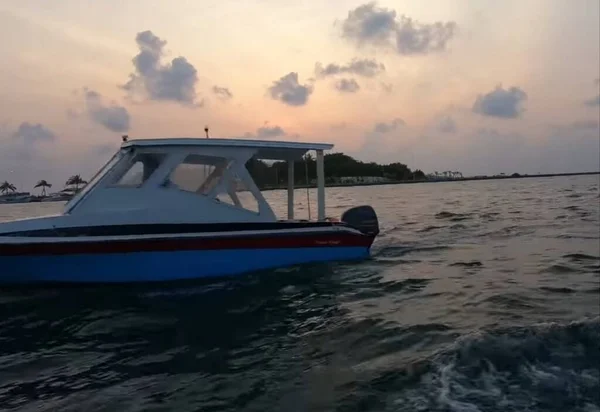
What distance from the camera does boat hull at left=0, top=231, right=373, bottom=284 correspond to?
841 cm

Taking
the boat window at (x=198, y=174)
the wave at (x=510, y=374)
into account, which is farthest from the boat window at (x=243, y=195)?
the wave at (x=510, y=374)

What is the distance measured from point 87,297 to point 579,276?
762 centimetres

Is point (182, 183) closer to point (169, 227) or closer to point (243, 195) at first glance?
point (169, 227)

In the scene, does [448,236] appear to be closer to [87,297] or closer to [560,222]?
[560,222]

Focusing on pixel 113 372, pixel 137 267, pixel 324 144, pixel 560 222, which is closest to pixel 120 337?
pixel 113 372

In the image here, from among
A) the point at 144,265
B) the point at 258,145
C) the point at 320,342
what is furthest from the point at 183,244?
the point at 320,342

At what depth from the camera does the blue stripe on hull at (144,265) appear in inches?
333

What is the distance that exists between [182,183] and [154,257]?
136 cm

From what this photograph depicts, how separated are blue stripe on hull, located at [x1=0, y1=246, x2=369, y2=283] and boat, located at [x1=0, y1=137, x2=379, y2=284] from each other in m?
0.01

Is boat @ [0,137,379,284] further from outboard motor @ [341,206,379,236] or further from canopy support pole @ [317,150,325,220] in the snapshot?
outboard motor @ [341,206,379,236]

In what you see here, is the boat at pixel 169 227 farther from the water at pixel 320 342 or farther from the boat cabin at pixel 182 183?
the water at pixel 320 342

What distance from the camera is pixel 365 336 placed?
6.43 metres

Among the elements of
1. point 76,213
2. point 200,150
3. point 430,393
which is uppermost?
point 200,150

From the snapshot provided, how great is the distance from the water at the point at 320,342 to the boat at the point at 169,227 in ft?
1.17
